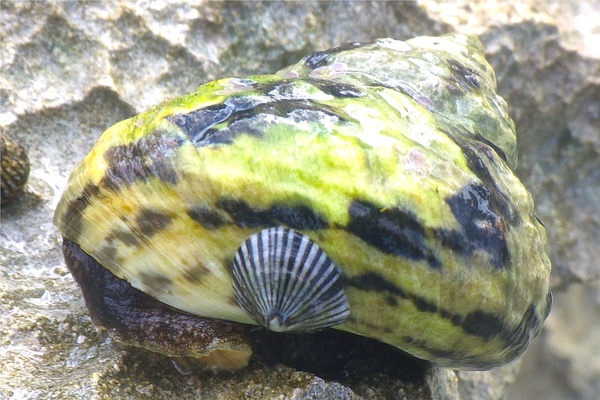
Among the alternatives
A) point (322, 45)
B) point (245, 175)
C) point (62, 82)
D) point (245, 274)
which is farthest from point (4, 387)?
point (322, 45)

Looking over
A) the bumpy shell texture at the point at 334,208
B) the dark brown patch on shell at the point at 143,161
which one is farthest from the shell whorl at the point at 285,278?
the dark brown patch on shell at the point at 143,161

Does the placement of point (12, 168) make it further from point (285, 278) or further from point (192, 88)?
point (285, 278)

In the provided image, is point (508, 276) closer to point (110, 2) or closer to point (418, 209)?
point (418, 209)

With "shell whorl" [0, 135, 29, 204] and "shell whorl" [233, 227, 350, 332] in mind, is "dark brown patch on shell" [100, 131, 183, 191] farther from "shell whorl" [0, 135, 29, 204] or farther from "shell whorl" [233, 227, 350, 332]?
"shell whorl" [0, 135, 29, 204]

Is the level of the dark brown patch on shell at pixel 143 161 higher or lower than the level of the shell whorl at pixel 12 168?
higher

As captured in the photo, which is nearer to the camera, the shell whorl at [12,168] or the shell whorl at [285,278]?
the shell whorl at [285,278]

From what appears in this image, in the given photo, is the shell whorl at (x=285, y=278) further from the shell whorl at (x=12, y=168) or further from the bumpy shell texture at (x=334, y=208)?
the shell whorl at (x=12, y=168)

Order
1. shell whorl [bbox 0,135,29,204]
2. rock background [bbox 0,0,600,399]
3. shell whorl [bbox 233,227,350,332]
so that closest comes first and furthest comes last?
shell whorl [bbox 233,227,350,332] < rock background [bbox 0,0,600,399] < shell whorl [bbox 0,135,29,204]

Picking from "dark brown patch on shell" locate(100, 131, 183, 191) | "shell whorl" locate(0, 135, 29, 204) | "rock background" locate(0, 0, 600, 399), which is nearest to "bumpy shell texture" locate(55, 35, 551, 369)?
"dark brown patch on shell" locate(100, 131, 183, 191)
